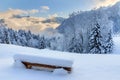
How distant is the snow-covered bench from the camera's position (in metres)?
10.0

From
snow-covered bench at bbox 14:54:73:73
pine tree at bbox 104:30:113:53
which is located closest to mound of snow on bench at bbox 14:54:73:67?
snow-covered bench at bbox 14:54:73:73

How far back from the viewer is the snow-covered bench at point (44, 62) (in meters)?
10.0

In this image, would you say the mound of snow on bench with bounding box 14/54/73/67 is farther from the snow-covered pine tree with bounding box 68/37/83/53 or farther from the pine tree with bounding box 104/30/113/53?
the snow-covered pine tree with bounding box 68/37/83/53

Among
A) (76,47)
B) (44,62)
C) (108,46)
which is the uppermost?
(44,62)

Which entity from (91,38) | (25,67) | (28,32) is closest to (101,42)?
(91,38)

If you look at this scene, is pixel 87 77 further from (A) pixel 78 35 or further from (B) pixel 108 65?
(A) pixel 78 35

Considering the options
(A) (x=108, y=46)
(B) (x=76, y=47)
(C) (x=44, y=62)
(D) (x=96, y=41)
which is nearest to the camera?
(C) (x=44, y=62)

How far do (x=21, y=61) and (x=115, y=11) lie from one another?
123284 millimetres

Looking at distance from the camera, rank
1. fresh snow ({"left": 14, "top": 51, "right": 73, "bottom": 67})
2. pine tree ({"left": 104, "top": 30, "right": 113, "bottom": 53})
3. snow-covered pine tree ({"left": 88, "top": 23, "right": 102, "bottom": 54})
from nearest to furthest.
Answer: fresh snow ({"left": 14, "top": 51, "right": 73, "bottom": 67}) < snow-covered pine tree ({"left": 88, "top": 23, "right": 102, "bottom": 54}) < pine tree ({"left": 104, "top": 30, "right": 113, "bottom": 53})

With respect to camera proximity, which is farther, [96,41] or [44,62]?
[96,41]

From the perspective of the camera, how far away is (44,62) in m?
10.2

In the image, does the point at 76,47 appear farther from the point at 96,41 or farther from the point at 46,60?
the point at 46,60

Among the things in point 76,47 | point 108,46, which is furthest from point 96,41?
point 76,47

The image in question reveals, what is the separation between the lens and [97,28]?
4675 cm
